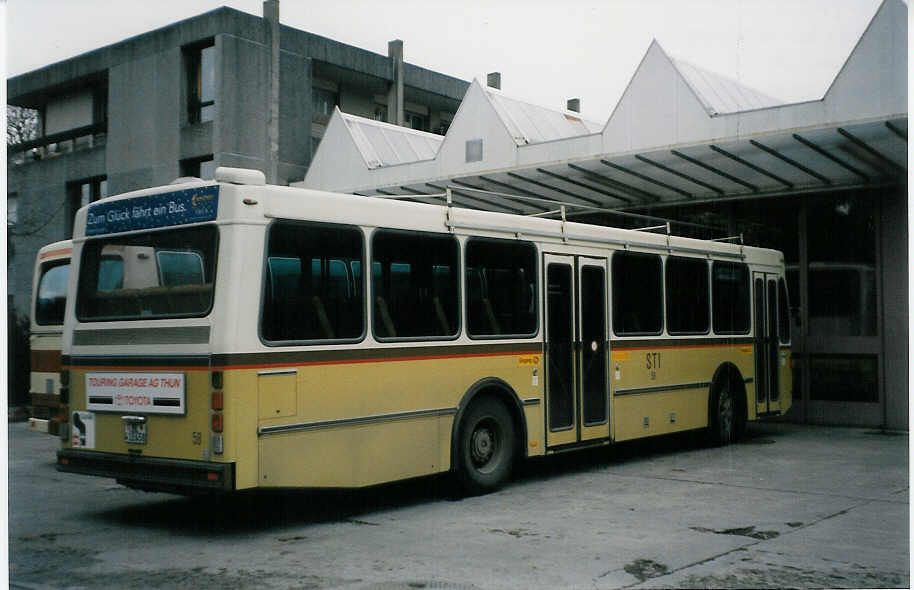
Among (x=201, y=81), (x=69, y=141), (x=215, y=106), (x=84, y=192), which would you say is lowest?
(x=84, y=192)

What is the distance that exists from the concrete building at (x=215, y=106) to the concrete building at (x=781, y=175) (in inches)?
124

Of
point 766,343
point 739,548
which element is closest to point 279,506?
point 739,548

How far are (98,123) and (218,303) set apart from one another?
50.5 ft

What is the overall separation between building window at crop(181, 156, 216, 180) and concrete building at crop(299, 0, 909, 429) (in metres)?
5.98

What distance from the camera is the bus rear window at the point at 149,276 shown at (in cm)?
753

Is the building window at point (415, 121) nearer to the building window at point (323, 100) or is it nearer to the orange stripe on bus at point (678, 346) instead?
the building window at point (323, 100)

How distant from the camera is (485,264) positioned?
9492 millimetres

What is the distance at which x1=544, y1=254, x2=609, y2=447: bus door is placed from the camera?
10242 mm

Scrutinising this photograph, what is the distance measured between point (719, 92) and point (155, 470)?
9.78 meters

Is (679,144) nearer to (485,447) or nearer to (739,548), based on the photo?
(485,447)

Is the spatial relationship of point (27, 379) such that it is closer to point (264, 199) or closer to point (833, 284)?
point (264, 199)

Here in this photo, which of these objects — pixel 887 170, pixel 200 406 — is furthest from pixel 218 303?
pixel 887 170

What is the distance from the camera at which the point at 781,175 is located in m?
14.5

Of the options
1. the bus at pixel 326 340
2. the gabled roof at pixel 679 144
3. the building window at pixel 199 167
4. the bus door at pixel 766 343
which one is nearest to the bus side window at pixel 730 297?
the bus door at pixel 766 343
